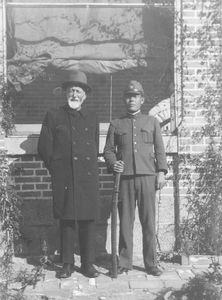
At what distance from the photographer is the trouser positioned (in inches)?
204

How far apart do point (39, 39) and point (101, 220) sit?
7.71 feet

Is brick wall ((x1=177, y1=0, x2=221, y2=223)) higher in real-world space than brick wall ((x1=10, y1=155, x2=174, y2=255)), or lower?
higher

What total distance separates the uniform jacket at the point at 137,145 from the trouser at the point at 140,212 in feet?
0.39

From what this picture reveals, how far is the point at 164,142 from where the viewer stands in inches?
230

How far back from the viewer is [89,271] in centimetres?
515

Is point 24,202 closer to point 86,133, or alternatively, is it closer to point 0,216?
point 0,216

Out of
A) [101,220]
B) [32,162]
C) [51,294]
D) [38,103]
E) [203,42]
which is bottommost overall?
[51,294]

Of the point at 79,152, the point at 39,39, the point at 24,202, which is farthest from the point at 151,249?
Answer: the point at 39,39

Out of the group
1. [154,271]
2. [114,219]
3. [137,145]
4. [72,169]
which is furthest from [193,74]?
[154,271]

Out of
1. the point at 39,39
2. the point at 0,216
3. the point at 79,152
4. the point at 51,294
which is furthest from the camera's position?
the point at 39,39

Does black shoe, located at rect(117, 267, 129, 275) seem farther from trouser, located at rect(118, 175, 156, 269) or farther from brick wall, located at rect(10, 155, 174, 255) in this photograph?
brick wall, located at rect(10, 155, 174, 255)

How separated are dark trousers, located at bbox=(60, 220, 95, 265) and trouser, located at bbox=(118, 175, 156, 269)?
1.05 feet

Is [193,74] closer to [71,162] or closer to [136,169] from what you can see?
[136,169]

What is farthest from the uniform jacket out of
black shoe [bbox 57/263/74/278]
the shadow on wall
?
black shoe [bbox 57/263/74/278]
